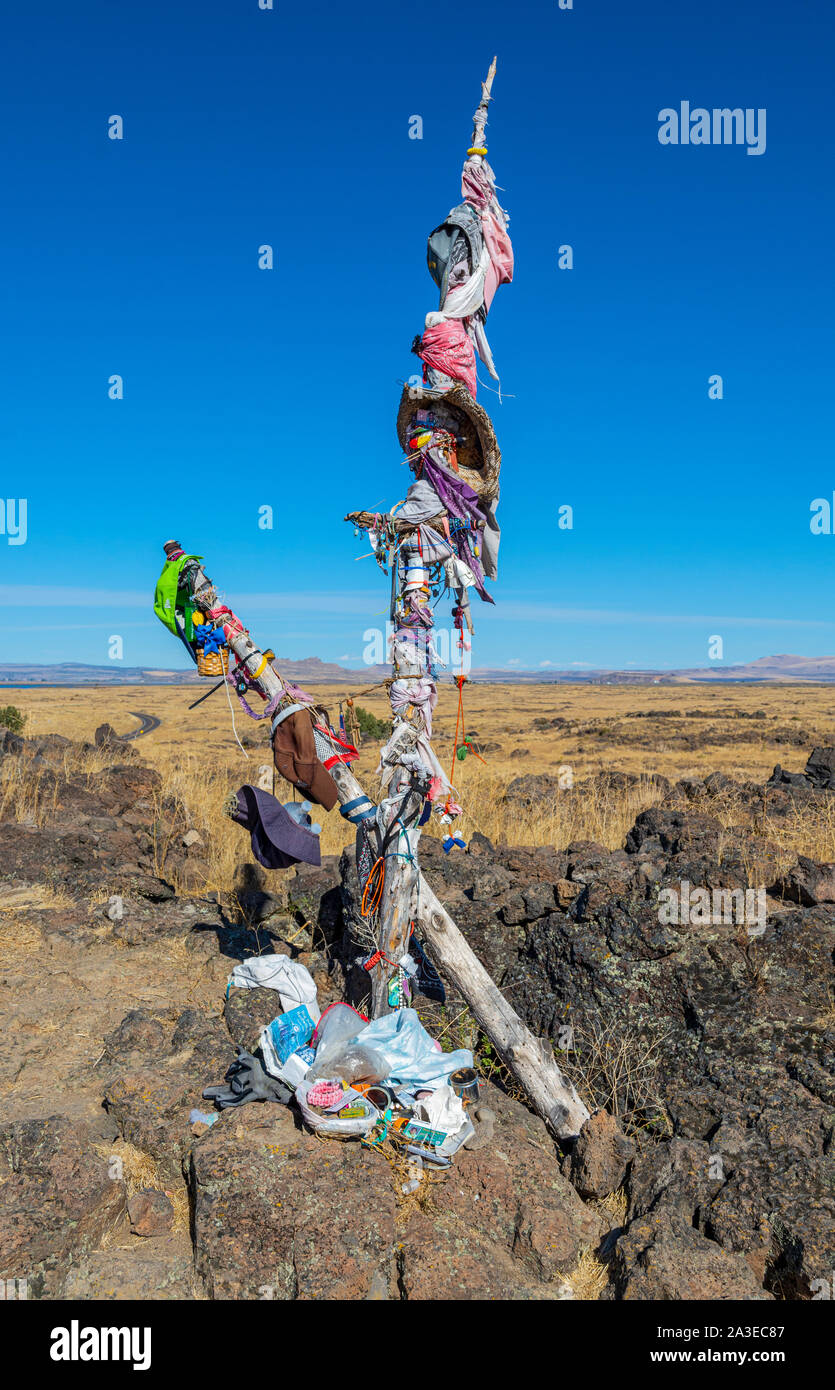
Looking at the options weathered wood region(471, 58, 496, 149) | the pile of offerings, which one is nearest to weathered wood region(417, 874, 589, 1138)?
the pile of offerings

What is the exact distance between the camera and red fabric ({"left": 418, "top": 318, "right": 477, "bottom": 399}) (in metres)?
4.47

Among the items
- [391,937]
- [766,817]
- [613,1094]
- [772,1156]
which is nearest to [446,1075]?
[391,937]

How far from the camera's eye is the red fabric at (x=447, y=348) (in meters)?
4.47

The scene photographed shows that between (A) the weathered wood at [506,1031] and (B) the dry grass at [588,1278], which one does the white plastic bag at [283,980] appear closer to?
(A) the weathered wood at [506,1031]

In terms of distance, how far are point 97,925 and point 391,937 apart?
336 centimetres

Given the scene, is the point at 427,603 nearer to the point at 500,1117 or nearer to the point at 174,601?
the point at 174,601

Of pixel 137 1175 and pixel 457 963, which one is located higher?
pixel 457 963

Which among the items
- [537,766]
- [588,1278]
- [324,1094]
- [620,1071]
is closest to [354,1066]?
[324,1094]

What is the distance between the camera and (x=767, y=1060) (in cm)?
427

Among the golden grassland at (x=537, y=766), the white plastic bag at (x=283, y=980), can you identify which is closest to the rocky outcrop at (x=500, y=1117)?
the white plastic bag at (x=283, y=980)

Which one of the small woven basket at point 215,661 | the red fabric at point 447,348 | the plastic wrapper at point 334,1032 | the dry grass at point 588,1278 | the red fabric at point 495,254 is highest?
the red fabric at point 495,254

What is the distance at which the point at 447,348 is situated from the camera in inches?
176
